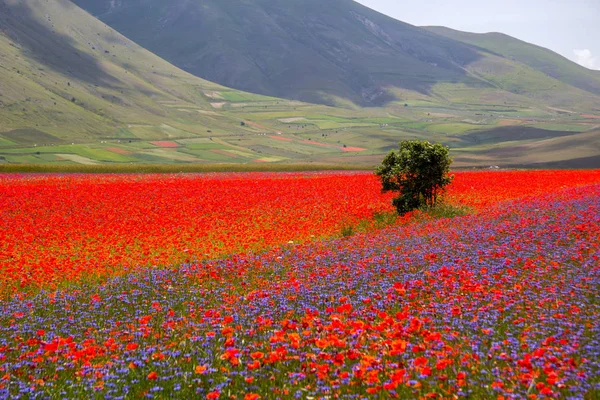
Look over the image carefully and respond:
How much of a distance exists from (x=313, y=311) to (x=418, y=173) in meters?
21.0

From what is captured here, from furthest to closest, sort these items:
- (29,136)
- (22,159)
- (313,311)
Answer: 1. (29,136)
2. (22,159)
3. (313,311)

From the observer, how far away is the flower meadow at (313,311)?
6.73m

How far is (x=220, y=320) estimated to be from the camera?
9.48 m

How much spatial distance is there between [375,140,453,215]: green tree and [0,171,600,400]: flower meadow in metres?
6.24

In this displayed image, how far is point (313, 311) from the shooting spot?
9.59 meters

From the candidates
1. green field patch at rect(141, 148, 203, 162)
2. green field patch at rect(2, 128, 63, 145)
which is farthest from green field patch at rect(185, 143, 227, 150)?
green field patch at rect(2, 128, 63, 145)

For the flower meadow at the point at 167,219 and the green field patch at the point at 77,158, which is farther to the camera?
the green field patch at the point at 77,158

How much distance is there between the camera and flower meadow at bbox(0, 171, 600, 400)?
673 cm

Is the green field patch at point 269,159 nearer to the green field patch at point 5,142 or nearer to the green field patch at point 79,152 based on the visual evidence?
the green field patch at point 79,152

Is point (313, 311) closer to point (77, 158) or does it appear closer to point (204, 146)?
point (77, 158)

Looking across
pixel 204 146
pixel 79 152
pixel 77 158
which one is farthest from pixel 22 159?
pixel 204 146

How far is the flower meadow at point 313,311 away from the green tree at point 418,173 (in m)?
6.24

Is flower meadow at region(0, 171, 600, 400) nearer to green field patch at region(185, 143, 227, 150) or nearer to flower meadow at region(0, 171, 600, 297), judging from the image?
flower meadow at region(0, 171, 600, 297)

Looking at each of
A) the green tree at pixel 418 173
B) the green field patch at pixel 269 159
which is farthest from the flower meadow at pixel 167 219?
the green field patch at pixel 269 159
